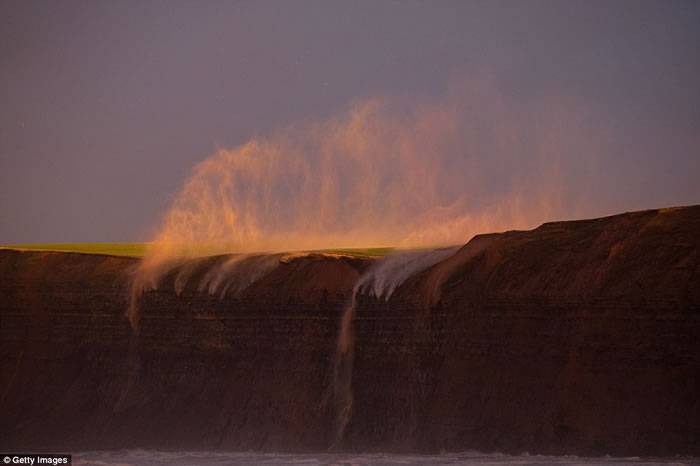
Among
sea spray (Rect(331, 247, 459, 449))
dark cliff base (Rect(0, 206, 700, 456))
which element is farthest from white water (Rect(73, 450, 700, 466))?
sea spray (Rect(331, 247, 459, 449))

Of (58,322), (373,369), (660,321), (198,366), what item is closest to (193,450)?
(198,366)

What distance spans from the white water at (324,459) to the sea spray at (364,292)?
1.99m

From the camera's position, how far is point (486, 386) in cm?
2947

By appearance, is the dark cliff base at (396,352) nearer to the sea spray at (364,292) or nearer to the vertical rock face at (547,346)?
the vertical rock face at (547,346)

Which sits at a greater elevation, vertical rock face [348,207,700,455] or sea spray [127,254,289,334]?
sea spray [127,254,289,334]

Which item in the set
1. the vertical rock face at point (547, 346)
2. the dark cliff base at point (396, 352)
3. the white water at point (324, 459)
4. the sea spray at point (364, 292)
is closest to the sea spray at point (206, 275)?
the dark cliff base at point (396, 352)

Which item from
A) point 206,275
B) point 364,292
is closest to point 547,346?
point 364,292

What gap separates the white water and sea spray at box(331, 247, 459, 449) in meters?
1.99

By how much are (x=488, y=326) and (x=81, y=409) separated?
13026 mm

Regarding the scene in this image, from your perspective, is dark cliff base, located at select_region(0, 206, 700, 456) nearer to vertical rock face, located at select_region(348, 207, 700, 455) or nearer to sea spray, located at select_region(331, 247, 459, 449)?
vertical rock face, located at select_region(348, 207, 700, 455)

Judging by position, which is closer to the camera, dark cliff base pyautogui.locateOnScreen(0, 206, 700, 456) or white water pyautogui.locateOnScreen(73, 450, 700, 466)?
white water pyautogui.locateOnScreen(73, 450, 700, 466)

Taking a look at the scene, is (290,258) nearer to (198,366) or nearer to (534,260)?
(198,366)

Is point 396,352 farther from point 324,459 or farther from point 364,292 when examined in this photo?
point 324,459

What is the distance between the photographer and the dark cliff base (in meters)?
27.5
